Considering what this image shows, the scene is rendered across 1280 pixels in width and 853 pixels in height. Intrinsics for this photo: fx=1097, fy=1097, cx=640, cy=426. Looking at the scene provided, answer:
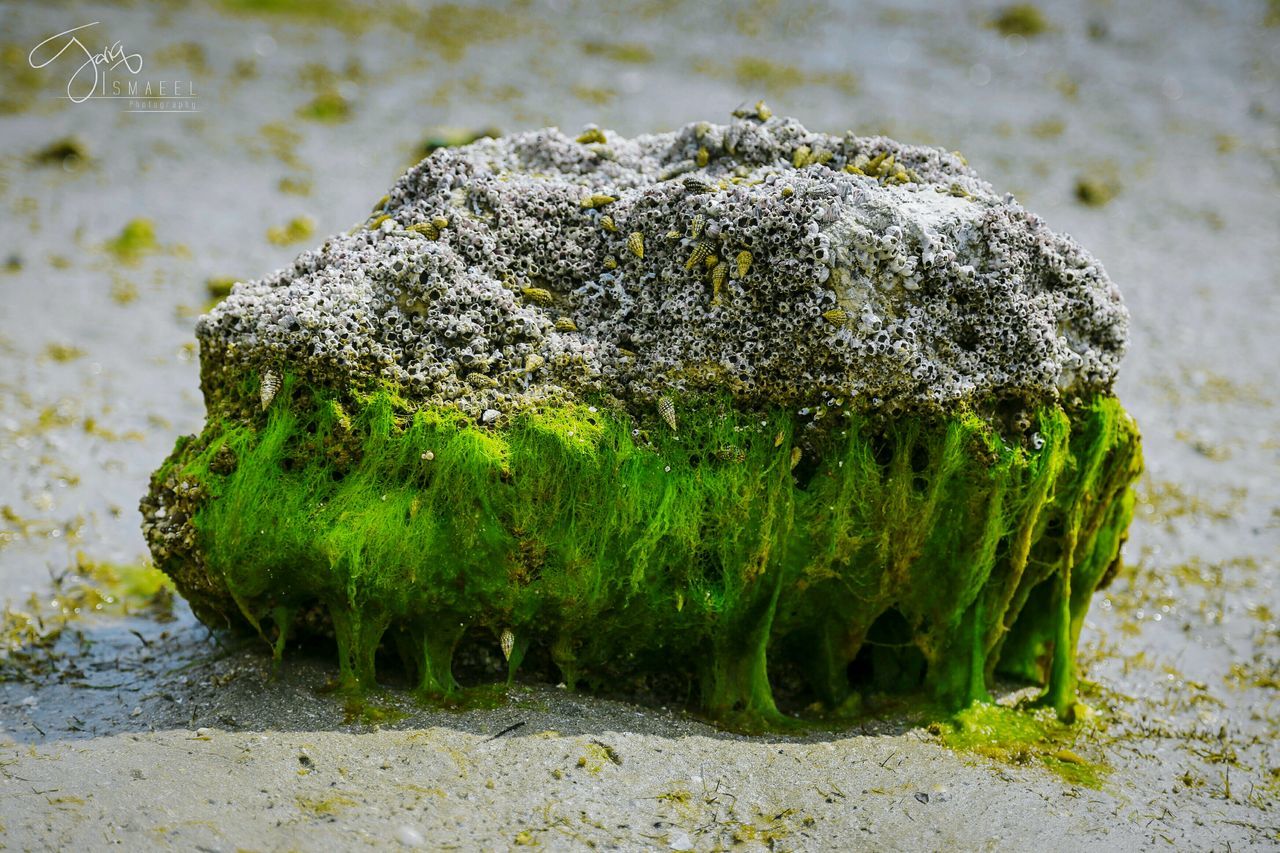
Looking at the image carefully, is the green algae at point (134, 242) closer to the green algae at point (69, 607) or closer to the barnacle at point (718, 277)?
the green algae at point (69, 607)

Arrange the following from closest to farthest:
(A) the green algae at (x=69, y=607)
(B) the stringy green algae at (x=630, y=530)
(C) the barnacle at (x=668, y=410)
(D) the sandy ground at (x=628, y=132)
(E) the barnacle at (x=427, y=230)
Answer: (D) the sandy ground at (x=628, y=132), (B) the stringy green algae at (x=630, y=530), (C) the barnacle at (x=668, y=410), (E) the barnacle at (x=427, y=230), (A) the green algae at (x=69, y=607)

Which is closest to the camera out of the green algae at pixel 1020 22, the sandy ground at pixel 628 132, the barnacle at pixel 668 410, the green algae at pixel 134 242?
the sandy ground at pixel 628 132

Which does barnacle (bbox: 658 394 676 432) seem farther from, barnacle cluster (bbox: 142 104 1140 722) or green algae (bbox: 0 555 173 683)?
green algae (bbox: 0 555 173 683)

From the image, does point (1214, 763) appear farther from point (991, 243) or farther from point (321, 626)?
point (321, 626)

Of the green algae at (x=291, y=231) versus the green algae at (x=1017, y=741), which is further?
the green algae at (x=291, y=231)

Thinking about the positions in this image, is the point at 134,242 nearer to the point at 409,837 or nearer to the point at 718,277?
the point at 718,277

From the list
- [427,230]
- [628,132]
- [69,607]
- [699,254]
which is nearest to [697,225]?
[699,254]
